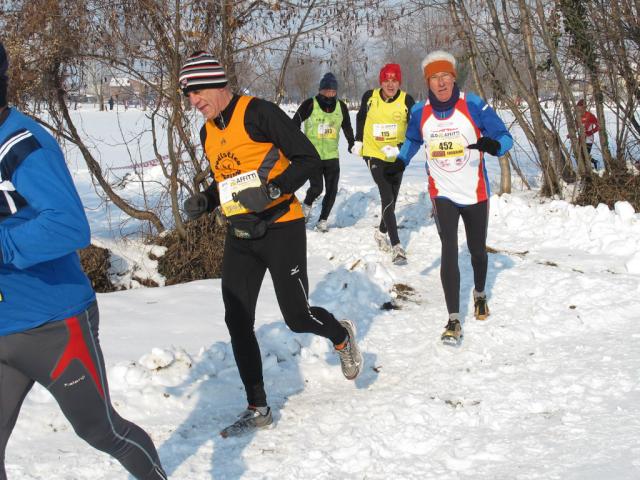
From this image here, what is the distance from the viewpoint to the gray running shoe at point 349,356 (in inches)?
161

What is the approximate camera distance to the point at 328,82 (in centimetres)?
809

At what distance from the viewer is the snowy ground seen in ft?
10.8

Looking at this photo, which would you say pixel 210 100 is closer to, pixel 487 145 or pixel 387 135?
pixel 487 145

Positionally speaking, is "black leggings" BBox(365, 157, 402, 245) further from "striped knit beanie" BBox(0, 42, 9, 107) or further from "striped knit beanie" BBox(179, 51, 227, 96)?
"striped knit beanie" BBox(0, 42, 9, 107)

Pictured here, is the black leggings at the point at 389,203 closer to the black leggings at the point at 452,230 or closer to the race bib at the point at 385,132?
the race bib at the point at 385,132

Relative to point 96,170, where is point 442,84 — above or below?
above

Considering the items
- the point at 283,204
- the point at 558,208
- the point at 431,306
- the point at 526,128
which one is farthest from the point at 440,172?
the point at 526,128

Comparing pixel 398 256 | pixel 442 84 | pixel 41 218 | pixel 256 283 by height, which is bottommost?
pixel 398 256

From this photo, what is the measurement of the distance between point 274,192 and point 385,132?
3987mm

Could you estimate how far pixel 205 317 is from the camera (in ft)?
17.6

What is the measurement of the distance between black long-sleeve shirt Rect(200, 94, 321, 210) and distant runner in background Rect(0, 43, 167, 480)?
4.33 ft

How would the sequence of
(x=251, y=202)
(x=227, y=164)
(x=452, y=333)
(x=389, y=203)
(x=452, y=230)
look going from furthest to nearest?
1. (x=389, y=203)
2. (x=452, y=230)
3. (x=452, y=333)
4. (x=227, y=164)
5. (x=251, y=202)

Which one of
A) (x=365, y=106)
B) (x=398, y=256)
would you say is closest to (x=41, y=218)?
(x=398, y=256)

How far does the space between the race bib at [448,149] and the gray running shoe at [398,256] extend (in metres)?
2.13
